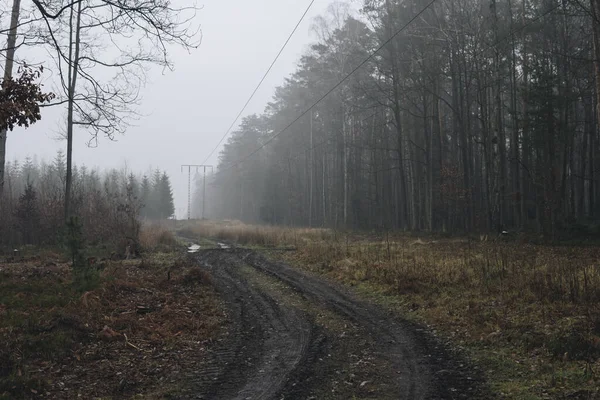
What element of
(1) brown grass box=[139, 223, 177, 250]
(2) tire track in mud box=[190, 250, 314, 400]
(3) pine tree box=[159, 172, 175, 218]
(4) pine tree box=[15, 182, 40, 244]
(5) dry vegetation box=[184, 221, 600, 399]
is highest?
Answer: (3) pine tree box=[159, 172, 175, 218]

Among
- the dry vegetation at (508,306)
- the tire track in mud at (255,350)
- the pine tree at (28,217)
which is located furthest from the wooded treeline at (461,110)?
the pine tree at (28,217)

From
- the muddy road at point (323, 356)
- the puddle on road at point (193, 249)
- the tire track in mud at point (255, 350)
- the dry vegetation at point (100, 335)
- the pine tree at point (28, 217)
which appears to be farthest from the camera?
the pine tree at point (28, 217)

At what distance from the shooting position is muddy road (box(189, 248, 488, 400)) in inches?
190

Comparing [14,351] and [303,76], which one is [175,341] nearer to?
[14,351]

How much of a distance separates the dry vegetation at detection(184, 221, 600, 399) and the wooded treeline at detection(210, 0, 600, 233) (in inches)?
245

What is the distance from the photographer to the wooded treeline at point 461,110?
817 inches

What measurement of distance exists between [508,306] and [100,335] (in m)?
6.98

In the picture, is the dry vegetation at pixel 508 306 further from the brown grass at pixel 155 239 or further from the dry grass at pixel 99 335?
the brown grass at pixel 155 239

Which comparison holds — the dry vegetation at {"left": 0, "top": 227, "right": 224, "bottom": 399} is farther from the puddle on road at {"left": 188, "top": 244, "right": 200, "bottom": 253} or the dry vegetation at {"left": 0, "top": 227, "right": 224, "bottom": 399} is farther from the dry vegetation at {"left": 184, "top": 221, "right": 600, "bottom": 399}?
the puddle on road at {"left": 188, "top": 244, "right": 200, "bottom": 253}

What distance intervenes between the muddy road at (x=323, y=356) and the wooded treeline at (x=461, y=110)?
933 centimetres

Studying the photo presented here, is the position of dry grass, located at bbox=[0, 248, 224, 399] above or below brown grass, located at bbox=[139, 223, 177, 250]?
below

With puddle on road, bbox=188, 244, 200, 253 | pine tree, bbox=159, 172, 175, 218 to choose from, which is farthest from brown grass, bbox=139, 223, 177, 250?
pine tree, bbox=159, 172, 175, 218

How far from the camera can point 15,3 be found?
12.3 meters

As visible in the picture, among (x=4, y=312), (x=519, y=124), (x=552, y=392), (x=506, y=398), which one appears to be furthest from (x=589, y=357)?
(x=519, y=124)
